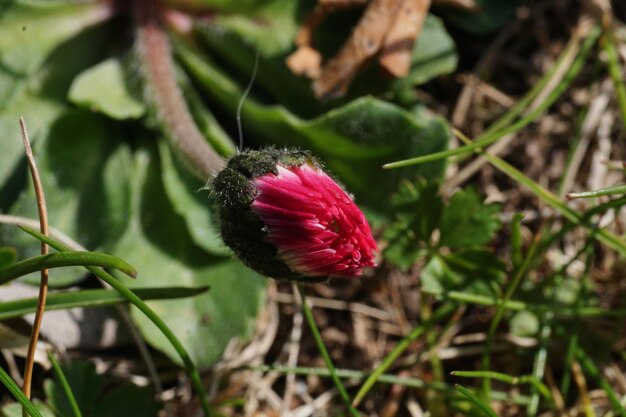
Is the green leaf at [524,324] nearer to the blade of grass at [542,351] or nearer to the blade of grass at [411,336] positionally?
the blade of grass at [542,351]

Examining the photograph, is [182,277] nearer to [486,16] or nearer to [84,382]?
[84,382]

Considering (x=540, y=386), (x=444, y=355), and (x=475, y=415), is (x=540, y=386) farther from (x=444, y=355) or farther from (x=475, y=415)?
(x=444, y=355)

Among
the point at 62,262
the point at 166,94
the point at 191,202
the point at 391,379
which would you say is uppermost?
the point at 166,94

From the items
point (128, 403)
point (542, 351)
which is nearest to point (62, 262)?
point (128, 403)

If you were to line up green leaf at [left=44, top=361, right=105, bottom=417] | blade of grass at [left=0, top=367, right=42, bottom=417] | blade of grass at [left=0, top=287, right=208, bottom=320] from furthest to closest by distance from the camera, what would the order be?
green leaf at [left=44, top=361, right=105, bottom=417] < blade of grass at [left=0, top=287, right=208, bottom=320] < blade of grass at [left=0, top=367, right=42, bottom=417]

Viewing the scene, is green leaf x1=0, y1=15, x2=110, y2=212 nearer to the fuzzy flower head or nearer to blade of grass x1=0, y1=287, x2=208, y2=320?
blade of grass x1=0, y1=287, x2=208, y2=320

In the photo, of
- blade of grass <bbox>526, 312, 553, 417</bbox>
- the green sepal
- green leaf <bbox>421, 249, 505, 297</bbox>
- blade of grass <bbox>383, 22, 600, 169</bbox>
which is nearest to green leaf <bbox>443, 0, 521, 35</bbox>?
blade of grass <bbox>383, 22, 600, 169</bbox>
